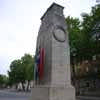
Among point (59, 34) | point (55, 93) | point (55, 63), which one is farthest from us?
point (59, 34)

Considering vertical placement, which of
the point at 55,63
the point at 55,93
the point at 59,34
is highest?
the point at 59,34

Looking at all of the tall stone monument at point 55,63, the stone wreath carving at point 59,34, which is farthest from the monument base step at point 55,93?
the stone wreath carving at point 59,34

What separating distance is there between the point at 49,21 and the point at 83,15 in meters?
12.3

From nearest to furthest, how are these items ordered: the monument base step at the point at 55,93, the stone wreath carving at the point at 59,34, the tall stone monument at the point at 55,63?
the monument base step at the point at 55,93
the tall stone monument at the point at 55,63
the stone wreath carving at the point at 59,34

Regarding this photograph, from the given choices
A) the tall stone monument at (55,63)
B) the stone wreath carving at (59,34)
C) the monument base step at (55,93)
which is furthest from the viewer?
the stone wreath carving at (59,34)

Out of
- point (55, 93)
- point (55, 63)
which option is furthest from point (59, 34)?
point (55, 93)

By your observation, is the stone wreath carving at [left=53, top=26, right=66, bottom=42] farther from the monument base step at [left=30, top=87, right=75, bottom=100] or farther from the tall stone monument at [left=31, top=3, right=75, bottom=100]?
the monument base step at [left=30, top=87, right=75, bottom=100]

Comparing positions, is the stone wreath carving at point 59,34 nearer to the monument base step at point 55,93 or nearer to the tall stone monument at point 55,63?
the tall stone monument at point 55,63

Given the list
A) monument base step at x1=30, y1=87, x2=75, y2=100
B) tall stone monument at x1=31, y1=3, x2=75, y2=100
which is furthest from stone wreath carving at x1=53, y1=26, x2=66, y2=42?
monument base step at x1=30, y1=87, x2=75, y2=100

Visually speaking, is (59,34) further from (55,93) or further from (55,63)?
(55,93)

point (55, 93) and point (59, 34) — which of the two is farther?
point (59, 34)

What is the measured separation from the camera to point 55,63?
843 cm

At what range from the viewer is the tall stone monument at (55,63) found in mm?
7852

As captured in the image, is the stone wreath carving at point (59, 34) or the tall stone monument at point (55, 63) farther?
the stone wreath carving at point (59, 34)
